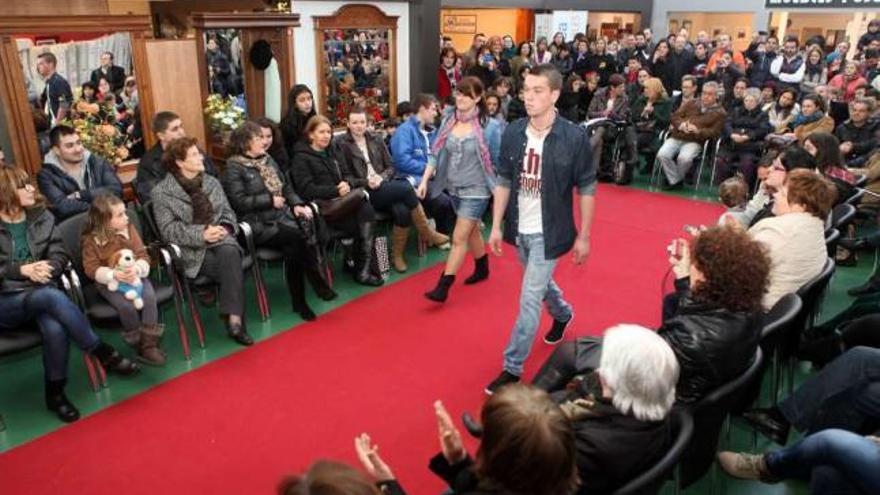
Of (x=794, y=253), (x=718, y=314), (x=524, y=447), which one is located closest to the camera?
(x=524, y=447)

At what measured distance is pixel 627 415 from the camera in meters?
1.91

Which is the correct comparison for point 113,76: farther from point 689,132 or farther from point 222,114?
point 689,132

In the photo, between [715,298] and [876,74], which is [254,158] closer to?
[715,298]

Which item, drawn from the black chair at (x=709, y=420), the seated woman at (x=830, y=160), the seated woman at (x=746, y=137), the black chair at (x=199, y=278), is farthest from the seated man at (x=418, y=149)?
the seated woman at (x=746, y=137)

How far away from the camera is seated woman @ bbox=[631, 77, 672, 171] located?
26.5 ft

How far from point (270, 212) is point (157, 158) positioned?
0.91 metres

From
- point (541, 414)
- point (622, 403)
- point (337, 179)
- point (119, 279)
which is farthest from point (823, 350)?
point (119, 279)

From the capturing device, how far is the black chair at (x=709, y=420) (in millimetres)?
2135

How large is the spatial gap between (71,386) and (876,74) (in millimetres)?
10139

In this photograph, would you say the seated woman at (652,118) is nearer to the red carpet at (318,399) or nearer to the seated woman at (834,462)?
the red carpet at (318,399)

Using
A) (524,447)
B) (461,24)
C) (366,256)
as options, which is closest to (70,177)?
(366,256)

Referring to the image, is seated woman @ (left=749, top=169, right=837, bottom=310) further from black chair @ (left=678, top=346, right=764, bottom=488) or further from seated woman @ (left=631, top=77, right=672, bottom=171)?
seated woman @ (left=631, top=77, right=672, bottom=171)

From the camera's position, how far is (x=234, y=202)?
4.39m

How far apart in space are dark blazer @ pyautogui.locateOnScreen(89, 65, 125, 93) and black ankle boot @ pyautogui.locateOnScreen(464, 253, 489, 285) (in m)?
3.47
